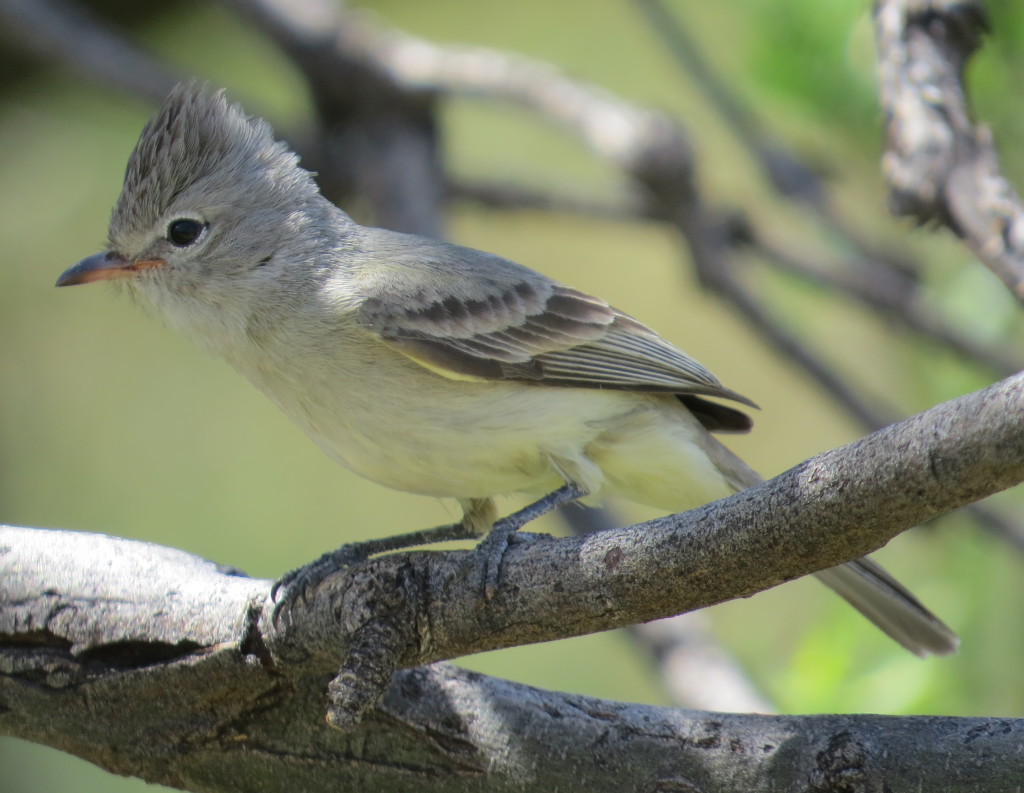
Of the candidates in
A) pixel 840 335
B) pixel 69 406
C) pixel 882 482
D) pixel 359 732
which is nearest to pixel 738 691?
pixel 359 732

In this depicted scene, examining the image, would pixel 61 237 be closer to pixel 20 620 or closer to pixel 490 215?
pixel 490 215

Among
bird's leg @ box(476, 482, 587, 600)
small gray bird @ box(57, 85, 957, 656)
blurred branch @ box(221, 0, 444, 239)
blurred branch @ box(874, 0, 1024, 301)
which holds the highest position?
blurred branch @ box(221, 0, 444, 239)

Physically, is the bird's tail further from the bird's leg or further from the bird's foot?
the bird's foot

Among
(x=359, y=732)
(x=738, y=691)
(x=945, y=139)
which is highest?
(x=945, y=139)

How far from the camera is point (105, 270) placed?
3.42 m

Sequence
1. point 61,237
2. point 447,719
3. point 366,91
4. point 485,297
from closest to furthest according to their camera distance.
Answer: point 447,719, point 485,297, point 366,91, point 61,237

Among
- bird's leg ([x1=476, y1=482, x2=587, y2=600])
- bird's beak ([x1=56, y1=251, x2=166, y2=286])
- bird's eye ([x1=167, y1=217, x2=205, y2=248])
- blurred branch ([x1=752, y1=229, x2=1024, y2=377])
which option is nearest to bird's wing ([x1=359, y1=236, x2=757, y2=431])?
bird's leg ([x1=476, y1=482, x2=587, y2=600])

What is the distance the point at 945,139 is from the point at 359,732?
2164mm

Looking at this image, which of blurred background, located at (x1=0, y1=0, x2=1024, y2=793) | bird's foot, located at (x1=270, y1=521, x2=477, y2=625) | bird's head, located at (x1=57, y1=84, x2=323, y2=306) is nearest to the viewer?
bird's foot, located at (x1=270, y1=521, x2=477, y2=625)

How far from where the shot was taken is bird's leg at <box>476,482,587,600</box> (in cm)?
237

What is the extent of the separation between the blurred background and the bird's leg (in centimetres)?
226

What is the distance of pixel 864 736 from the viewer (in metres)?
2.18

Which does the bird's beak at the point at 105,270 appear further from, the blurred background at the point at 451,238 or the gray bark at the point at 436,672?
the blurred background at the point at 451,238

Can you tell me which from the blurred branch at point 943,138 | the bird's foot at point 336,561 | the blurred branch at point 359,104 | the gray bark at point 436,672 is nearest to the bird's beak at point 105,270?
the gray bark at point 436,672
